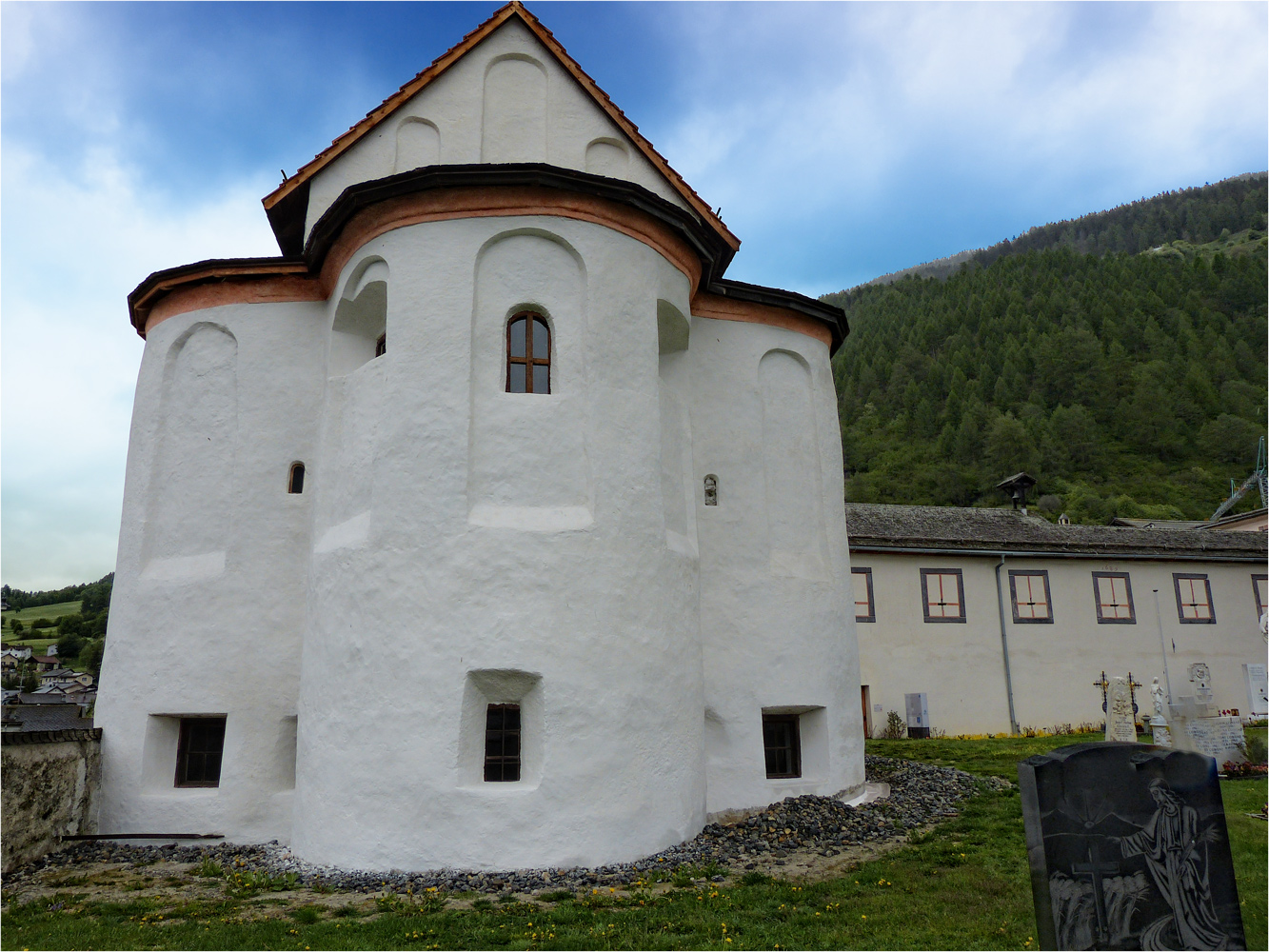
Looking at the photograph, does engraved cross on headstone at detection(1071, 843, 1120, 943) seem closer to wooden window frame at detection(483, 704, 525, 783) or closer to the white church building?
the white church building

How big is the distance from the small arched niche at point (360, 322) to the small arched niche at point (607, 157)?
14.2ft

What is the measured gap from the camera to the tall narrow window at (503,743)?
9188 mm

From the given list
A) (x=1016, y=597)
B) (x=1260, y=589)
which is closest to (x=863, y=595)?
(x=1016, y=597)

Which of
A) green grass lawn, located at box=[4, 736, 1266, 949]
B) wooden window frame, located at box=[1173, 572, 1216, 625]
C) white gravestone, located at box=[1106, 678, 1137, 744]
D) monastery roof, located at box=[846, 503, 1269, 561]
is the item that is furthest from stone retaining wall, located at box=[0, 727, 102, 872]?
wooden window frame, located at box=[1173, 572, 1216, 625]

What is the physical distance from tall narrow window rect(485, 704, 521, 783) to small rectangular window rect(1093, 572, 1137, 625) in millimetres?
20227

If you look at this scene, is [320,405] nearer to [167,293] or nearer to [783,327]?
[167,293]

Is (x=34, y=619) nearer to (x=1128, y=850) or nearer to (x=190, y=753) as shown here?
(x=190, y=753)

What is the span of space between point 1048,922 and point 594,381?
22.7 feet

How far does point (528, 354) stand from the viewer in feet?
33.9

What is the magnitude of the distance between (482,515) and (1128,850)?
6.63 metres

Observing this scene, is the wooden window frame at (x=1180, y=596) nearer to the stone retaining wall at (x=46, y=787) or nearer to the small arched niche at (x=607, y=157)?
the small arched niche at (x=607, y=157)

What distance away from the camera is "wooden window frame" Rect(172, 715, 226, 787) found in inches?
442

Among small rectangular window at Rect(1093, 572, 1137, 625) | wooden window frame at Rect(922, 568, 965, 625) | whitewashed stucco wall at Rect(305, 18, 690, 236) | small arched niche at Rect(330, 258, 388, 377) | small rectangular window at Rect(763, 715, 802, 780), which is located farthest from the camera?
small rectangular window at Rect(1093, 572, 1137, 625)

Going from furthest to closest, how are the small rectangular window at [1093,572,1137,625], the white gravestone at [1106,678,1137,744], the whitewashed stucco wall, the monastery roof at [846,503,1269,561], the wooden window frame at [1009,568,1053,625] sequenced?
the small rectangular window at [1093,572,1137,625]
the wooden window frame at [1009,568,1053,625]
the monastery roof at [846,503,1269,561]
the whitewashed stucco wall
the white gravestone at [1106,678,1137,744]
